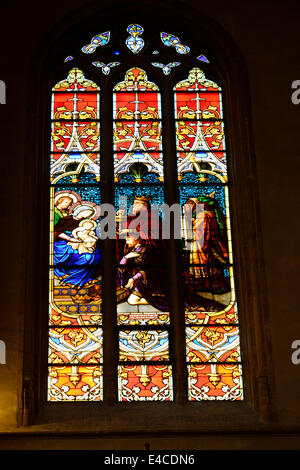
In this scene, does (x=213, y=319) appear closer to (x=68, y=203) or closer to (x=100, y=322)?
(x=100, y=322)

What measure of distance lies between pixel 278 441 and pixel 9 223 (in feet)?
10.9

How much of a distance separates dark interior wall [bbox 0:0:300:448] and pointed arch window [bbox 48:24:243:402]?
428 mm

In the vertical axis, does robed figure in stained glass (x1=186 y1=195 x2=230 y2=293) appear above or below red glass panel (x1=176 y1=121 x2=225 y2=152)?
below

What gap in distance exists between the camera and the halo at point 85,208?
31.4 ft

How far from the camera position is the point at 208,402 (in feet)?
28.5

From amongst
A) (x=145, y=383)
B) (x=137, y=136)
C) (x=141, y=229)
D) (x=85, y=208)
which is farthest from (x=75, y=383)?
(x=137, y=136)

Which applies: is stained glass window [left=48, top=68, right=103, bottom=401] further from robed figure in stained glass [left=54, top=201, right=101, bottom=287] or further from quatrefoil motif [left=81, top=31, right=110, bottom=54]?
quatrefoil motif [left=81, top=31, right=110, bottom=54]

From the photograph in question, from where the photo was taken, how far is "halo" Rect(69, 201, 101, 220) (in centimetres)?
958

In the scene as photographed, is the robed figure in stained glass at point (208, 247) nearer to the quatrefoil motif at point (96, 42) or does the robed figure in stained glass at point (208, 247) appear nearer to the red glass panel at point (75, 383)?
the red glass panel at point (75, 383)

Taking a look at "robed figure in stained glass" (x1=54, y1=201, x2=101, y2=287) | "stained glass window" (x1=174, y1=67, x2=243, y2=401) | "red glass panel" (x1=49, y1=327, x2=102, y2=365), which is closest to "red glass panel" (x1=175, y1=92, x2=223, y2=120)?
"stained glass window" (x1=174, y1=67, x2=243, y2=401)

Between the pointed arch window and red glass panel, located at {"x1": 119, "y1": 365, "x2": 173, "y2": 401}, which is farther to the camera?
the pointed arch window

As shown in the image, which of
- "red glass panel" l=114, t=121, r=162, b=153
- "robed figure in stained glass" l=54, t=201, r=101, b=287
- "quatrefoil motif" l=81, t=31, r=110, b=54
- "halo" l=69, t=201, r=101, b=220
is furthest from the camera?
"quatrefoil motif" l=81, t=31, r=110, b=54

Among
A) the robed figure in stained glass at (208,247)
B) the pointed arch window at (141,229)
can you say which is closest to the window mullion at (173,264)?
the pointed arch window at (141,229)

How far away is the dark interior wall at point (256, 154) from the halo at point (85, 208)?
0.45 meters
